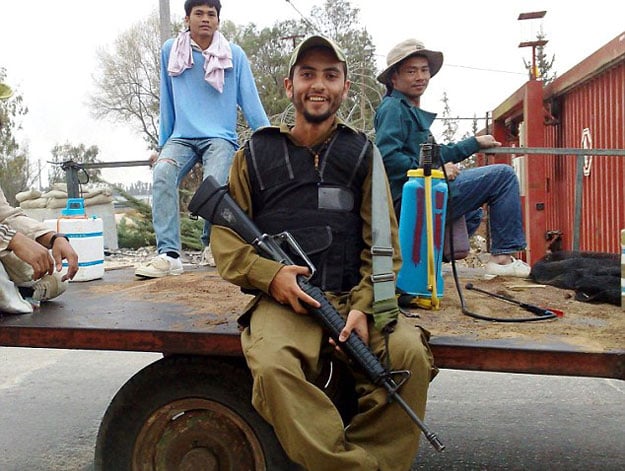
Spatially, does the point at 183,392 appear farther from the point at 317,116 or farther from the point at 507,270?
the point at 507,270

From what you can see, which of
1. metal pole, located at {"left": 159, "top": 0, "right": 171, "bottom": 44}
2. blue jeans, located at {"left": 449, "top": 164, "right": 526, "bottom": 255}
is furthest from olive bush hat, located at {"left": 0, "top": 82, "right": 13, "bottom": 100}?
metal pole, located at {"left": 159, "top": 0, "right": 171, "bottom": 44}

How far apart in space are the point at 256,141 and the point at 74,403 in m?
2.80

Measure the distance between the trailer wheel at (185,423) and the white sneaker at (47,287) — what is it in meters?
0.81

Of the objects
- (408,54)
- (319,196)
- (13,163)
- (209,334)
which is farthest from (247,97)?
(13,163)

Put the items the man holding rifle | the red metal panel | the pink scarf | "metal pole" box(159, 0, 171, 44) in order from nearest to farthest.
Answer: the man holding rifle
the pink scarf
the red metal panel
"metal pole" box(159, 0, 171, 44)

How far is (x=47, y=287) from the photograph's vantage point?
3.00 metres

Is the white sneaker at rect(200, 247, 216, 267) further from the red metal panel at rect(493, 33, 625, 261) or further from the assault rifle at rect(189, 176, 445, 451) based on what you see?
the red metal panel at rect(493, 33, 625, 261)

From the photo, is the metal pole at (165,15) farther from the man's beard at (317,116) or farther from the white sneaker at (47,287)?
the man's beard at (317,116)

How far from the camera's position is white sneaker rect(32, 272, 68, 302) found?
9.80 feet

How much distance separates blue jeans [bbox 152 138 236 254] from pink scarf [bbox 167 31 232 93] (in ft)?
1.17

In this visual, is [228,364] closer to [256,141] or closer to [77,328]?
[77,328]

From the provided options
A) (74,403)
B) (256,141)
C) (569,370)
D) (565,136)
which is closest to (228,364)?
(256,141)

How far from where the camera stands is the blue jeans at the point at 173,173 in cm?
385

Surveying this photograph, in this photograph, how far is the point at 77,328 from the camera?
2475mm
